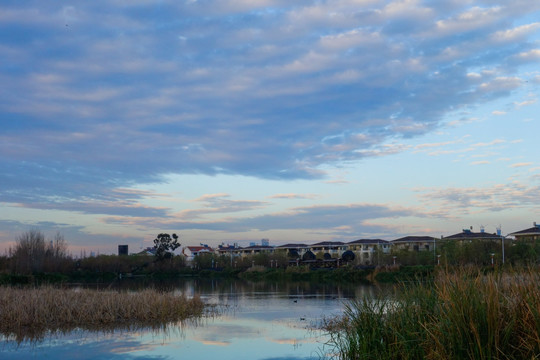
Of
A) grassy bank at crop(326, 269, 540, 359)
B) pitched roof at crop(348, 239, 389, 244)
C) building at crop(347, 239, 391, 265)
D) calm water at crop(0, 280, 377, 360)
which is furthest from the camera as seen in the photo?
pitched roof at crop(348, 239, 389, 244)

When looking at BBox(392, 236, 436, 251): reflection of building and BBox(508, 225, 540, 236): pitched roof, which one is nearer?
BBox(508, 225, 540, 236): pitched roof

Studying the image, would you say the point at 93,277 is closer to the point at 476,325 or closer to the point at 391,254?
the point at 391,254

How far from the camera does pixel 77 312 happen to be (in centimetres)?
2234

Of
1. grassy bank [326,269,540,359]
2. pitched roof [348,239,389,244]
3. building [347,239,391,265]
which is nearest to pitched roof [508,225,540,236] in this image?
building [347,239,391,265]

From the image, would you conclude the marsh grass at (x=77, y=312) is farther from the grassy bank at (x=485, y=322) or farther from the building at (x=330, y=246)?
the building at (x=330, y=246)

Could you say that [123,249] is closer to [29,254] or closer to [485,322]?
[29,254]

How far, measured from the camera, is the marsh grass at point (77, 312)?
70.5 ft

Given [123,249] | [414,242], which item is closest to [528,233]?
[414,242]

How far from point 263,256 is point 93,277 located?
2804 cm

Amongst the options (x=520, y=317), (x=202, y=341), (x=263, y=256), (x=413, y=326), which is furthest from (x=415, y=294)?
(x=263, y=256)

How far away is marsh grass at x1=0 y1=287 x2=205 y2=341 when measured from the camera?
2150 centimetres

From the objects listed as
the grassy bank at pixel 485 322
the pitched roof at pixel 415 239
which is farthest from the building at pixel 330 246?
the grassy bank at pixel 485 322

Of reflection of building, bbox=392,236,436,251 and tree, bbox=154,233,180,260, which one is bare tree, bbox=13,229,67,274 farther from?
reflection of building, bbox=392,236,436,251

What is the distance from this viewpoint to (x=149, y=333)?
2044cm
